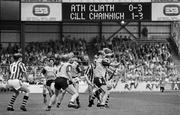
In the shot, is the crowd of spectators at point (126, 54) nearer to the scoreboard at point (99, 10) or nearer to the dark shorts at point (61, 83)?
the scoreboard at point (99, 10)

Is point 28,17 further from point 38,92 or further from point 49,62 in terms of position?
point 49,62

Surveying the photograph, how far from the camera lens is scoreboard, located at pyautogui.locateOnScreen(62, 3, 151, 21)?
44.5m

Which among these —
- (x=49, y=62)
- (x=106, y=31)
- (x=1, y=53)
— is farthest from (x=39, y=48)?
(x=49, y=62)

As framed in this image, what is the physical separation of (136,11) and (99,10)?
8.93 feet

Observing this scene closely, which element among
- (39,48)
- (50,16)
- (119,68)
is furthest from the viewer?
(39,48)

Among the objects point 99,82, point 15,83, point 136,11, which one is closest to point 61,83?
point 15,83

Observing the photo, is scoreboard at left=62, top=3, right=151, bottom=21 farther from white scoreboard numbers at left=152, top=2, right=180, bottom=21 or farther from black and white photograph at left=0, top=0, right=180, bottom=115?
white scoreboard numbers at left=152, top=2, right=180, bottom=21

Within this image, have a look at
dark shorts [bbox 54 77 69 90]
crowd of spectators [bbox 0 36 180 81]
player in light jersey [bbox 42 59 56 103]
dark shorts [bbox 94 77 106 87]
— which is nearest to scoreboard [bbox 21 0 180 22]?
crowd of spectators [bbox 0 36 180 81]

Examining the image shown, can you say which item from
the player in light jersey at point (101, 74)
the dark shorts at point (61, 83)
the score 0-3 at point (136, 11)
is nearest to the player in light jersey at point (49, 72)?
the player in light jersey at point (101, 74)

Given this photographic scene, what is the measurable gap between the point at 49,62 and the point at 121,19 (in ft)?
61.3

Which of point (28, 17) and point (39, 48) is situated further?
point (39, 48)

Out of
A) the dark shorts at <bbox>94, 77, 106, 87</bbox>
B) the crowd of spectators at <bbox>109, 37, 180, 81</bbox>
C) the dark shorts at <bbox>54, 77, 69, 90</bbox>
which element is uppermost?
the dark shorts at <bbox>54, 77, 69, 90</bbox>

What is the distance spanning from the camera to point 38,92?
147 feet

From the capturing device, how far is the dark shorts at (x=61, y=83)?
72.9ft
